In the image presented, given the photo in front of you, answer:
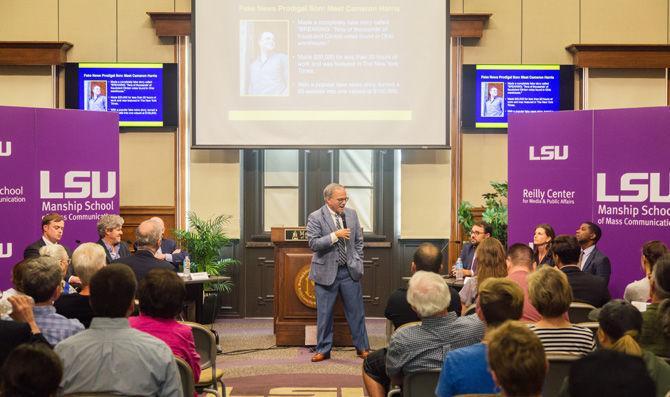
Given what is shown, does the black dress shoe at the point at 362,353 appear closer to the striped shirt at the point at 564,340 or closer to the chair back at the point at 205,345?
the chair back at the point at 205,345

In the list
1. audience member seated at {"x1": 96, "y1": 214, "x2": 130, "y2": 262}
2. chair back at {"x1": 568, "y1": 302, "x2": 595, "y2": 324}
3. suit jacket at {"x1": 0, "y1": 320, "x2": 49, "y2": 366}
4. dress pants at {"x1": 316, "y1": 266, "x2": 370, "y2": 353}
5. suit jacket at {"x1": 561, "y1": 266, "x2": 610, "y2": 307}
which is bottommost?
dress pants at {"x1": 316, "y1": 266, "x2": 370, "y2": 353}

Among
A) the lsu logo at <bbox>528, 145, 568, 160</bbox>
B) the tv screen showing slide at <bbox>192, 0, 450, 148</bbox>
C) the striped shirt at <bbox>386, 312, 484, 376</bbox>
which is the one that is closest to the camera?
the striped shirt at <bbox>386, 312, 484, 376</bbox>

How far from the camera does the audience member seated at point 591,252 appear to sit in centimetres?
687

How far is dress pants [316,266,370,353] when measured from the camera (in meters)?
7.45

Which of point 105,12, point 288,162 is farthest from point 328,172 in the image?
point 105,12

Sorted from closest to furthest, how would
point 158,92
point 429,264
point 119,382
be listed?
point 119,382, point 429,264, point 158,92

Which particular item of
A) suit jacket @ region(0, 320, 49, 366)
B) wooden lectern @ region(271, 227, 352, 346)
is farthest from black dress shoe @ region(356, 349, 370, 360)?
suit jacket @ region(0, 320, 49, 366)

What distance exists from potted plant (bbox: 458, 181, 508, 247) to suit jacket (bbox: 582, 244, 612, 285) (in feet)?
7.38

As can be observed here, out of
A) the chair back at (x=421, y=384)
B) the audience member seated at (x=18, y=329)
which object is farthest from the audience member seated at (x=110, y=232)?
the chair back at (x=421, y=384)

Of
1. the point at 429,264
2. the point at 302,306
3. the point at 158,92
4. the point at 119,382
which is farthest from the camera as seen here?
the point at 158,92

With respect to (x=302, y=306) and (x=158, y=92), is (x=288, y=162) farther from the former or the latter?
(x=302, y=306)

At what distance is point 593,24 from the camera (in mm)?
10164

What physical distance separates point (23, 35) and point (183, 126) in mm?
2217

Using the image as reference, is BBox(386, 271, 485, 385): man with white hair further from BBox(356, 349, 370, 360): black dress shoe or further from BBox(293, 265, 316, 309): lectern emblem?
BBox(293, 265, 316, 309): lectern emblem
